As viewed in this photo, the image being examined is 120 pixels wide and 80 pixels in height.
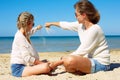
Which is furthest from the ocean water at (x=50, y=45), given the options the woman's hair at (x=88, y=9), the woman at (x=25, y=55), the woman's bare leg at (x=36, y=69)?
the woman's hair at (x=88, y=9)

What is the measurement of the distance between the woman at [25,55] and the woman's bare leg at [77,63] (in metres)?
0.41

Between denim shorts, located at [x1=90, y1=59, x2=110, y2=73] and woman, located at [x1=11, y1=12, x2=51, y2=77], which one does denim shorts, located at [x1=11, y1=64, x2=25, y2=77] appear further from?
denim shorts, located at [x1=90, y1=59, x2=110, y2=73]

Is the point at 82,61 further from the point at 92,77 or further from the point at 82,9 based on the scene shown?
the point at 82,9

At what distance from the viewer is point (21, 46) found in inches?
283

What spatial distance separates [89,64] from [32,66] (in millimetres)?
1137

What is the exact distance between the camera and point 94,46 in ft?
23.4

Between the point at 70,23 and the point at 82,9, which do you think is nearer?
the point at 82,9

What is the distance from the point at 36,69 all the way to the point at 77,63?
84cm

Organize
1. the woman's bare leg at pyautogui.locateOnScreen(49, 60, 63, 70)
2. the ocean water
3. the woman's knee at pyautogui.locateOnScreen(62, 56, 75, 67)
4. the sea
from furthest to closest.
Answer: the ocean water, the sea, the woman's bare leg at pyautogui.locateOnScreen(49, 60, 63, 70), the woman's knee at pyautogui.locateOnScreen(62, 56, 75, 67)

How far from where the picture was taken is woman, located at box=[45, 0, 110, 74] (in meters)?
6.99

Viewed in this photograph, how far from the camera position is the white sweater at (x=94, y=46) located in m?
7.05

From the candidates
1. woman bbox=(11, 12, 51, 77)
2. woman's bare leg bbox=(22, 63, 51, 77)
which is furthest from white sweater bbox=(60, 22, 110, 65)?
woman bbox=(11, 12, 51, 77)

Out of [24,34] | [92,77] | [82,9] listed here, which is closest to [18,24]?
[24,34]

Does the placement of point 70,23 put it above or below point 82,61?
above
